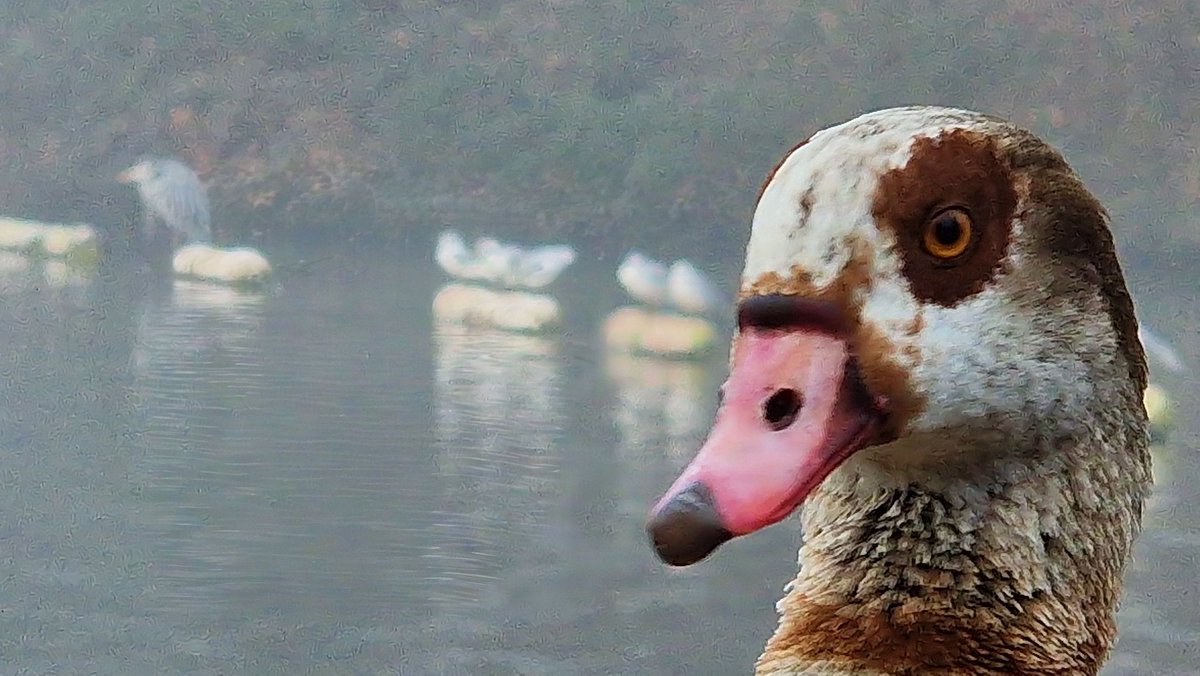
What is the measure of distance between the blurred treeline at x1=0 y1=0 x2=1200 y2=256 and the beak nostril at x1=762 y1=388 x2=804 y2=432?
150cm

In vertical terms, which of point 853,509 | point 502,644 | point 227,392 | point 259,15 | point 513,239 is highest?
point 259,15

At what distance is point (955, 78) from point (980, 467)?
1.55 metres

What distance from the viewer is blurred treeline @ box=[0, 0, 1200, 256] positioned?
75.4 inches

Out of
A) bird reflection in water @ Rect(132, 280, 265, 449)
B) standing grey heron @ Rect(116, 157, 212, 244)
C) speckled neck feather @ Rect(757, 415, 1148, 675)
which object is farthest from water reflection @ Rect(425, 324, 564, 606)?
speckled neck feather @ Rect(757, 415, 1148, 675)

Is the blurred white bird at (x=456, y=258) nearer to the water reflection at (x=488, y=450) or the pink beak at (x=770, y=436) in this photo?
the water reflection at (x=488, y=450)

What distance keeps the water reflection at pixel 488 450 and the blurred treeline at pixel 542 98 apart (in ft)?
0.66

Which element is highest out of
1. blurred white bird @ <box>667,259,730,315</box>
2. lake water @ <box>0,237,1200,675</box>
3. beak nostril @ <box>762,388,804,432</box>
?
blurred white bird @ <box>667,259,730,315</box>

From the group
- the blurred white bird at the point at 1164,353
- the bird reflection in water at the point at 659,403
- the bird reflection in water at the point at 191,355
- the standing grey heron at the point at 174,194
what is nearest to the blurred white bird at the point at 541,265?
the bird reflection in water at the point at 659,403

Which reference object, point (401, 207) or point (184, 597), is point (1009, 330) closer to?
point (184, 597)

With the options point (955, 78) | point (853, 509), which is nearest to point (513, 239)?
point (955, 78)

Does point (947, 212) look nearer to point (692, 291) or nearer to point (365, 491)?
point (365, 491)

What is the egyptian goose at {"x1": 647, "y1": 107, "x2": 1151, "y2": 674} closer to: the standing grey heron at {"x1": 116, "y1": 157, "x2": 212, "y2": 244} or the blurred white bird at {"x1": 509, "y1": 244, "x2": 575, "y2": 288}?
the blurred white bird at {"x1": 509, "y1": 244, "x2": 575, "y2": 288}

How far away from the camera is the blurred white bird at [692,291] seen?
200 centimetres

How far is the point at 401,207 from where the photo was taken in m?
2.17
